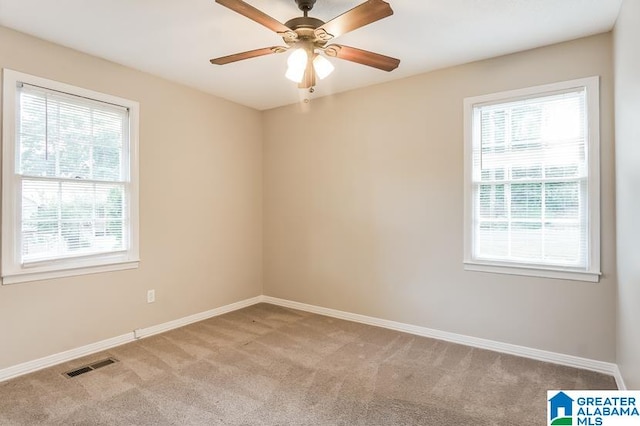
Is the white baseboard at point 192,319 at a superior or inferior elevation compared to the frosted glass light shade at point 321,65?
inferior

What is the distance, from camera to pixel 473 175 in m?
3.40

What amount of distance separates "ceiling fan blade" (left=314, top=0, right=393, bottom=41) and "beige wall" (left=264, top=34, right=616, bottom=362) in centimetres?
173

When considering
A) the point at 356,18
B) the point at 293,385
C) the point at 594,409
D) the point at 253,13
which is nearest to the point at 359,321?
the point at 293,385

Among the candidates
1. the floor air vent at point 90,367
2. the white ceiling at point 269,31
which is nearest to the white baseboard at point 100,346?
the floor air vent at point 90,367

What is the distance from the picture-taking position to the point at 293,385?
104 inches

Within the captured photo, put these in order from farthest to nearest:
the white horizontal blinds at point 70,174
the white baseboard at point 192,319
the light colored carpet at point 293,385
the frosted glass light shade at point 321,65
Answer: the white baseboard at point 192,319
the white horizontal blinds at point 70,174
the frosted glass light shade at point 321,65
the light colored carpet at point 293,385

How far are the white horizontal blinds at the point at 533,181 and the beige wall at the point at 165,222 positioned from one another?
9.42 feet

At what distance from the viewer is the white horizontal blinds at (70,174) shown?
2.87 meters

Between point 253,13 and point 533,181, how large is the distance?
263cm

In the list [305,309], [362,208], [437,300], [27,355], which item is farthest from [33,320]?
[437,300]

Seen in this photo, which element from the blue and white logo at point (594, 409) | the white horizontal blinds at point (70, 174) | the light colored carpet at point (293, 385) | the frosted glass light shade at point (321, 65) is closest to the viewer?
the blue and white logo at point (594, 409)

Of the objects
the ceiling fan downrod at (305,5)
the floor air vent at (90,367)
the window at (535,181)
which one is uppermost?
the ceiling fan downrod at (305,5)

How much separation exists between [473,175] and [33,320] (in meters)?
3.99

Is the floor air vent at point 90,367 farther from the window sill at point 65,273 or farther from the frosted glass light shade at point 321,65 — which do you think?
the frosted glass light shade at point 321,65
